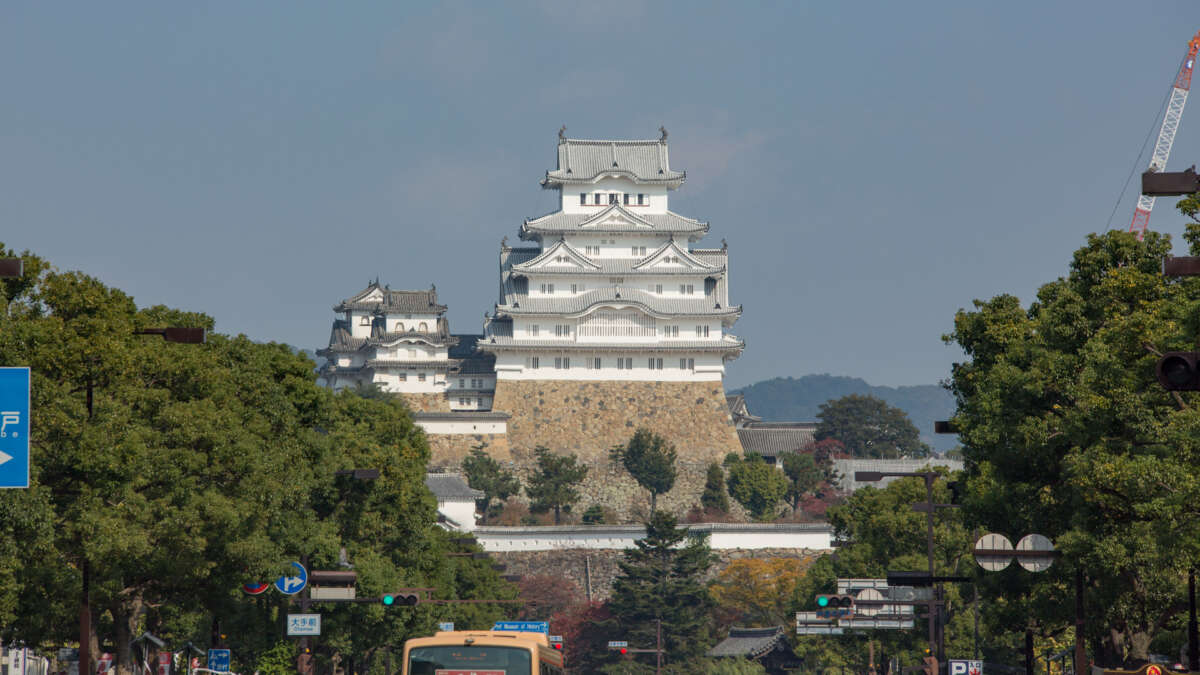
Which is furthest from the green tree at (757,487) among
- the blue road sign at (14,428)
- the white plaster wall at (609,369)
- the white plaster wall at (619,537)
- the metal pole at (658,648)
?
the blue road sign at (14,428)

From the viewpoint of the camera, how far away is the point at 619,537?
354ft

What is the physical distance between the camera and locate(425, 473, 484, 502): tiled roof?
4210 inches

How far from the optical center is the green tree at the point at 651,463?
117 metres

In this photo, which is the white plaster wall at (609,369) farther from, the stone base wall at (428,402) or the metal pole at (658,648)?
the metal pole at (658,648)

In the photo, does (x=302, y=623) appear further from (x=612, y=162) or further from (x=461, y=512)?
(x=612, y=162)

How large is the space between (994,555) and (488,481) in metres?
85.4

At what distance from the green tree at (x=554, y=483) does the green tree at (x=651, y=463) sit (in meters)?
3.48

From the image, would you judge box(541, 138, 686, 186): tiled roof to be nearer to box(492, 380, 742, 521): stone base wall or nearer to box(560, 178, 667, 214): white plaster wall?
box(560, 178, 667, 214): white plaster wall

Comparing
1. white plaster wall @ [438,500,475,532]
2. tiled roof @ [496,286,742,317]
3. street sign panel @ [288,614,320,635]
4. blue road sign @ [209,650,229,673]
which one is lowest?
blue road sign @ [209,650,229,673]

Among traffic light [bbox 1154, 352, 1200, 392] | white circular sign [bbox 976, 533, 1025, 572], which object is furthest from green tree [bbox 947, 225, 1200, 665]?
traffic light [bbox 1154, 352, 1200, 392]

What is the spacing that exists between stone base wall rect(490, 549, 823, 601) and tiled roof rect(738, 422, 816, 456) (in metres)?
19.2

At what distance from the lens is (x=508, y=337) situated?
122062 mm

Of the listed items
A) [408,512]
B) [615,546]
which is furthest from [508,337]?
[408,512]

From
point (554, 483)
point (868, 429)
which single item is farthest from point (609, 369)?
point (868, 429)
